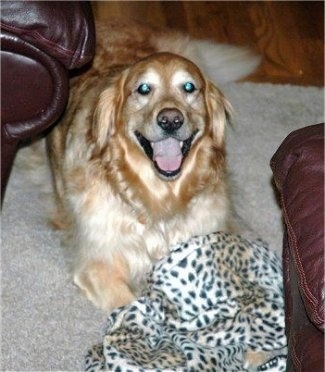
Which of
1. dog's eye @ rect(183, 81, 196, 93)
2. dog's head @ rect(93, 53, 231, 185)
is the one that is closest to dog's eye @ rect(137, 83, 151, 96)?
dog's head @ rect(93, 53, 231, 185)

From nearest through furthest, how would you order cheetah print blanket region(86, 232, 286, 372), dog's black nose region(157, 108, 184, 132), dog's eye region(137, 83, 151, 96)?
cheetah print blanket region(86, 232, 286, 372) → dog's black nose region(157, 108, 184, 132) → dog's eye region(137, 83, 151, 96)

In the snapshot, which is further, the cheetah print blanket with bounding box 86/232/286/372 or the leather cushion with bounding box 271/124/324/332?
the cheetah print blanket with bounding box 86/232/286/372

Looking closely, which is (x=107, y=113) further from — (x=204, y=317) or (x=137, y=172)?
(x=204, y=317)

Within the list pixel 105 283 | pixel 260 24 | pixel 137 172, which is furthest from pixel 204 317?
pixel 260 24

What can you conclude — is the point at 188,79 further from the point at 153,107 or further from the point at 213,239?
the point at 213,239

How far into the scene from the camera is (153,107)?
93.6 inches

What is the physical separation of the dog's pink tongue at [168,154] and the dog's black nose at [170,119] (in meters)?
0.11

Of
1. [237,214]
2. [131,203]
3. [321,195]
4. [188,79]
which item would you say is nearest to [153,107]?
[188,79]

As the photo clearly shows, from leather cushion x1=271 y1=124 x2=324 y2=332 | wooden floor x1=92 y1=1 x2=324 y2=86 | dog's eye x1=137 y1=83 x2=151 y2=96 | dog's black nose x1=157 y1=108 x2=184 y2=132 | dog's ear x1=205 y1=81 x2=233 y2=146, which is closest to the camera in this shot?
leather cushion x1=271 y1=124 x2=324 y2=332

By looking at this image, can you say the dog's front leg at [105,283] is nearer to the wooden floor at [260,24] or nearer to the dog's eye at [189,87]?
the dog's eye at [189,87]

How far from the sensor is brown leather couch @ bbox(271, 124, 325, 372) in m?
1.54

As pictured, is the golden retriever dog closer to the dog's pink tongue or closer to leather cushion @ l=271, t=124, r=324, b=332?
the dog's pink tongue

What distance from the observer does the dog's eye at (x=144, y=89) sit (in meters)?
2.41

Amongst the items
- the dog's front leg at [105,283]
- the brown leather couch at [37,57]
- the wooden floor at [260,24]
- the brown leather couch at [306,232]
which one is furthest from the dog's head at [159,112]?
the wooden floor at [260,24]
